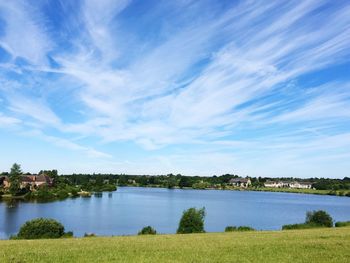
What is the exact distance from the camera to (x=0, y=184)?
180m


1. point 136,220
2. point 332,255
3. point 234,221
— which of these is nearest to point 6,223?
point 136,220

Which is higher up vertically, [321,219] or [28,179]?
[28,179]

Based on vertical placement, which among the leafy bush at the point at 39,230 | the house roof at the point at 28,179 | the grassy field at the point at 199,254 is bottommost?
the leafy bush at the point at 39,230

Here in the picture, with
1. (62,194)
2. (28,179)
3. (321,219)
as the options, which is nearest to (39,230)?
(321,219)

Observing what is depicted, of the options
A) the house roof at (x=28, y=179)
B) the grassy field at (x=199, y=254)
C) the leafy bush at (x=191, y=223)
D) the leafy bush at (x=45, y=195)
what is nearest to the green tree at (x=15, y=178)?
the leafy bush at (x=45, y=195)

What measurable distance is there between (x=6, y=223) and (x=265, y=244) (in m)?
60.1

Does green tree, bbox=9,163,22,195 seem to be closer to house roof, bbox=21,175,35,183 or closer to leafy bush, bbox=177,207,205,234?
house roof, bbox=21,175,35,183

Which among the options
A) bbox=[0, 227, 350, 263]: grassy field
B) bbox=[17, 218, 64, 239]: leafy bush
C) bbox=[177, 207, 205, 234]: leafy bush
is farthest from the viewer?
bbox=[177, 207, 205, 234]: leafy bush

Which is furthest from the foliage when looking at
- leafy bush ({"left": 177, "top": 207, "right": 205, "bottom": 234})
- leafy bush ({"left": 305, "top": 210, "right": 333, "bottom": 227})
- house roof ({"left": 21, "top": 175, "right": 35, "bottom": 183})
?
leafy bush ({"left": 305, "top": 210, "right": 333, "bottom": 227})

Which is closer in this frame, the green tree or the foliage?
the foliage

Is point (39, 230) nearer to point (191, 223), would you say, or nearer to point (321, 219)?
point (191, 223)

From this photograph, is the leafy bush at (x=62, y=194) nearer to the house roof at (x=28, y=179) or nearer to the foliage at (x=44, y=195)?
the foliage at (x=44, y=195)

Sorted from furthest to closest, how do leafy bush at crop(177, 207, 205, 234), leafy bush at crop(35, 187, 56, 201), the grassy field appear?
1. leafy bush at crop(35, 187, 56, 201)
2. leafy bush at crop(177, 207, 205, 234)
3. the grassy field

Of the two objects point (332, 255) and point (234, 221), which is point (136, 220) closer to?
point (234, 221)
